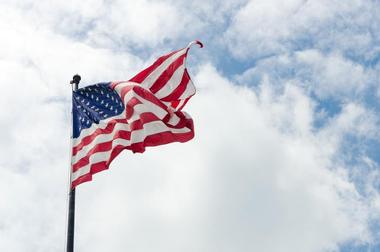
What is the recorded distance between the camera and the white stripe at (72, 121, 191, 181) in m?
19.9

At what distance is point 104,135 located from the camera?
20734 mm

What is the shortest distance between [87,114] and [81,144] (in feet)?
3.95

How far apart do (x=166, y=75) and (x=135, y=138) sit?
3.47m

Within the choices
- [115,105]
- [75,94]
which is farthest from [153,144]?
[75,94]

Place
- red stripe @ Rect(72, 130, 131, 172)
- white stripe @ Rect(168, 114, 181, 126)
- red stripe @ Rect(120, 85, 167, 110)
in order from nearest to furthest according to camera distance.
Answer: red stripe @ Rect(72, 130, 131, 172)
white stripe @ Rect(168, 114, 181, 126)
red stripe @ Rect(120, 85, 167, 110)

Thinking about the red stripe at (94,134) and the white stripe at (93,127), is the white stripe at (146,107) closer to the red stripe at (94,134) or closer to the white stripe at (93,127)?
the white stripe at (93,127)

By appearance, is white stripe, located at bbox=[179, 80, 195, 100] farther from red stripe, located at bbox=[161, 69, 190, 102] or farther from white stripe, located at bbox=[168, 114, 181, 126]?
white stripe, located at bbox=[168, 114, 181, 126]

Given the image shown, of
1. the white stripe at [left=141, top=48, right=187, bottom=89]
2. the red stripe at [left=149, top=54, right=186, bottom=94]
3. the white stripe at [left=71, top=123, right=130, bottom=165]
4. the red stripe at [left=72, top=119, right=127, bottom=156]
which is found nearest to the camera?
the white stripe at [left=71, top=123, right=130, bottom=165]

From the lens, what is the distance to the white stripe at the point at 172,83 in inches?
907

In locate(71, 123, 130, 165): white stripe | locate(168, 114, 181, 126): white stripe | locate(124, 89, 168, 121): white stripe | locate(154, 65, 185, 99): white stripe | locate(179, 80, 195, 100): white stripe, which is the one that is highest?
locate(154, 65, 185, 99): white stripe

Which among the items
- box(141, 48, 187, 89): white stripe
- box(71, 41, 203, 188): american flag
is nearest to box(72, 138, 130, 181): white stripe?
box(71, 41, 203, 188): american flag

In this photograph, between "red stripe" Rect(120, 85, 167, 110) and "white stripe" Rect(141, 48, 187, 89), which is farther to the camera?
"white stripe" Rect(141, 48, 187, 89)

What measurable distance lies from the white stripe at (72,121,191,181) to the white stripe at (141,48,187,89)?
236 cm

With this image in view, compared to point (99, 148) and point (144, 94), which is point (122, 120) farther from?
point (99, 148)
